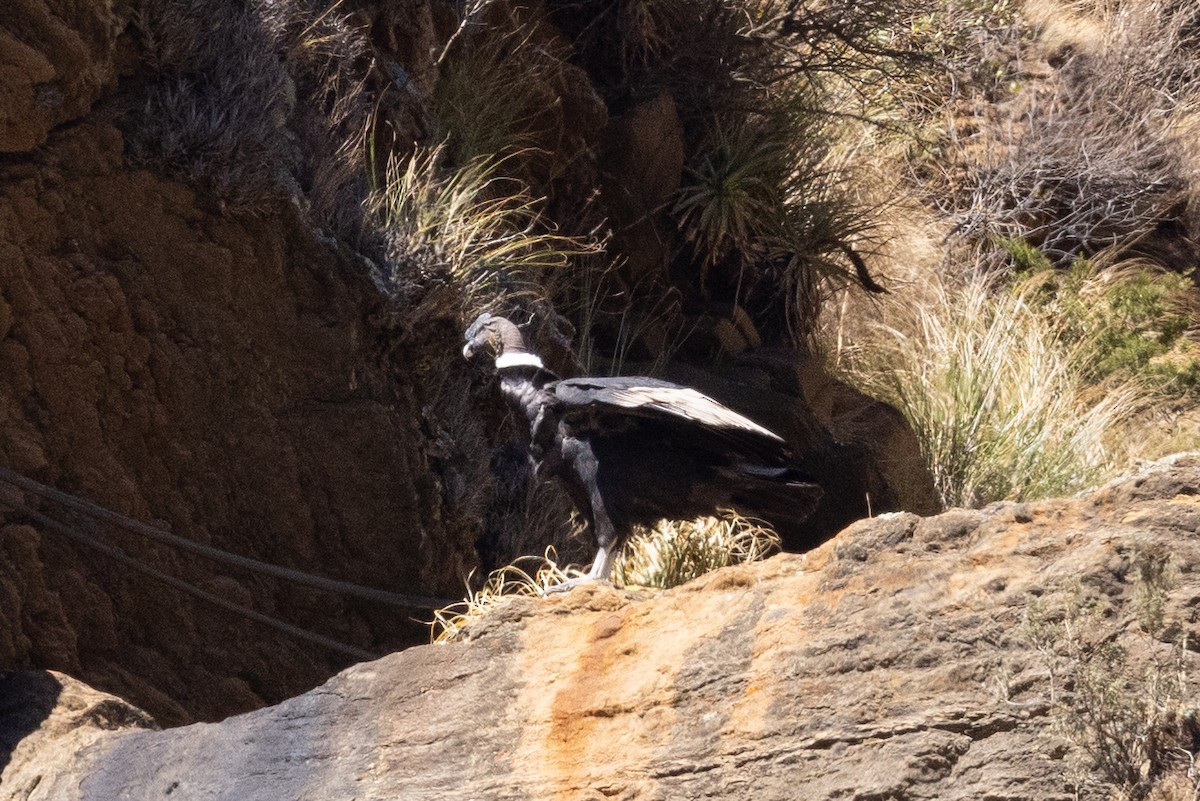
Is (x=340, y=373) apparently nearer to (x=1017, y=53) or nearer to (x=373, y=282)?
(x=373, y=282)

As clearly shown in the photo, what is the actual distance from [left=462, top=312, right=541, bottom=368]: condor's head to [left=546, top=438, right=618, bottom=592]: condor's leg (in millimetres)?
354

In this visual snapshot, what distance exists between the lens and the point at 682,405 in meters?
4.46

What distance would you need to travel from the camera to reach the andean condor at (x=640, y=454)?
4.45 m

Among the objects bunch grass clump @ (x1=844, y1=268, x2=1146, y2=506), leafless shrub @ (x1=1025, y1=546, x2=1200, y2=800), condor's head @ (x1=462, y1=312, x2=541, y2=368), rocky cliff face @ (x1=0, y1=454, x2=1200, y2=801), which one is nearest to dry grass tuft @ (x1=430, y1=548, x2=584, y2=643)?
rocky cliff face @ (x1=0, y1=454, x2=1200, y2=801)

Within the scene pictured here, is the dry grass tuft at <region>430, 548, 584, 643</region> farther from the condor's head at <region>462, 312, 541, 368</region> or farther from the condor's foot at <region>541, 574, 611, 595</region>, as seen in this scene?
the condor's head at <region>462, 312, 541, 368</region>

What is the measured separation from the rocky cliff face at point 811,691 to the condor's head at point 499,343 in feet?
3.38

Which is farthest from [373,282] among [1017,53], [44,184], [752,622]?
[1017,53]

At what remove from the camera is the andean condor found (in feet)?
14.6

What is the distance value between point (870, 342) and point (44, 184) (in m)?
7.10

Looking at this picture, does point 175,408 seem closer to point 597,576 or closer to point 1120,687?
point 597,576

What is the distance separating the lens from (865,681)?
3092 mm

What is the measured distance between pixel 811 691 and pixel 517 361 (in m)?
1.99

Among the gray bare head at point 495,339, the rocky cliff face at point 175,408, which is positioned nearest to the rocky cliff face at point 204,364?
the rocky cliff face at point 175,408

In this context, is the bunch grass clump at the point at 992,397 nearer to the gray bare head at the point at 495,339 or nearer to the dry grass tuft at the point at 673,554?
the dry grass tuft at the point at 673,554
